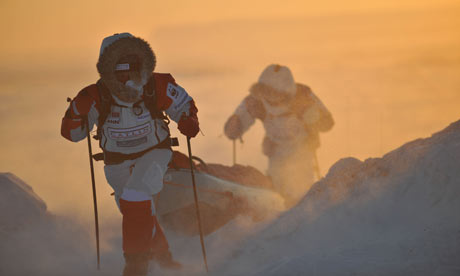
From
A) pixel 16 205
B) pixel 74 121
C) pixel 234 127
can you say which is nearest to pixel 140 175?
pixel 74 121

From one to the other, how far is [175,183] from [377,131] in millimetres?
7091

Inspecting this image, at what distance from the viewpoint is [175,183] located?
6.23 m

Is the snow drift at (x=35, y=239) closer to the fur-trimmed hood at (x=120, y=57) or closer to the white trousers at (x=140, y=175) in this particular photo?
the white trousers at (x=140, y=175)

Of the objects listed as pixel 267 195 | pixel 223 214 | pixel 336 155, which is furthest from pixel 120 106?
pixel 336 155

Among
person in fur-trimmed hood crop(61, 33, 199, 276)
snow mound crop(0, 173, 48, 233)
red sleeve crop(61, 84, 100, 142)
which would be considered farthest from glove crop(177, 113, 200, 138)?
snow mound crop(0, 173, 48, 233)

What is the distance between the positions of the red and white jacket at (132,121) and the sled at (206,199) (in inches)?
33.8

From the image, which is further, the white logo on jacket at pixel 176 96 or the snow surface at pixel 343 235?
the white logo on jacket at pixel 176 96

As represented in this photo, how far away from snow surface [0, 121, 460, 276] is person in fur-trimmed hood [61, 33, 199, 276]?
2.50 ft

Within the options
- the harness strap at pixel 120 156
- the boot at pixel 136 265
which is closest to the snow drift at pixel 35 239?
the boot at pixel 136 265

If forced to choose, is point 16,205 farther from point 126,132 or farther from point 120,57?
point 120,57

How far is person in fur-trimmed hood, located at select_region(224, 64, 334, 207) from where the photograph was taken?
7879 mm

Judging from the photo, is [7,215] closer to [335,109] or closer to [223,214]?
[223,214]

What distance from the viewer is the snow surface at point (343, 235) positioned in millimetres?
4336

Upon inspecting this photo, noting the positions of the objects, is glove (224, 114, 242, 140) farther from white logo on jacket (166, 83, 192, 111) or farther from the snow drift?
white logo on jacket (166, 83, 192, 111)
